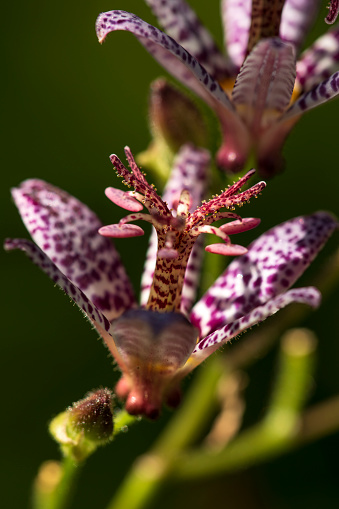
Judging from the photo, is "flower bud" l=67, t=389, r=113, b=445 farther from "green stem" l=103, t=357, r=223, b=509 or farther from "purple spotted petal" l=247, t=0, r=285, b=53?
"purple spotted petal" l=247, t=0, r=285, b=53

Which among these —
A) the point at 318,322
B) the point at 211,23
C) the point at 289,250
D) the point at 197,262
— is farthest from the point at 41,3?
the point at 289,250

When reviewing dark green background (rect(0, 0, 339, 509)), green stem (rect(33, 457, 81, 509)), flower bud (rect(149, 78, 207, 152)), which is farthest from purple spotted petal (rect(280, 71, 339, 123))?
dark green background (rect(0, 0, 339, 509))

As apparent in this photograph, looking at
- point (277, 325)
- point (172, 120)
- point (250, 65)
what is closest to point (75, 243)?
point (172, 120)

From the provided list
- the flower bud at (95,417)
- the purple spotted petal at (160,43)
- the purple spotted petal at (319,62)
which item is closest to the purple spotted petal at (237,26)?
the purple spotted petal at (319,62)

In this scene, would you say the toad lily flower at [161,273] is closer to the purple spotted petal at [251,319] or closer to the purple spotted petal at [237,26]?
the purple spotted petal at [251,319]

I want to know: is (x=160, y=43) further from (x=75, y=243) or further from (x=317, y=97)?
(x=75, y=243)

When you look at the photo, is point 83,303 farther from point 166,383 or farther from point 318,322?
point 318,322

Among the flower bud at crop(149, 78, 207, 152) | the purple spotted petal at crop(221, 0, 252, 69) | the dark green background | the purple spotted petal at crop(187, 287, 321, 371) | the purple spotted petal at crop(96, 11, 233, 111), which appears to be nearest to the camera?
the purple spotted petal at crop(187, 287, 321, 371)
